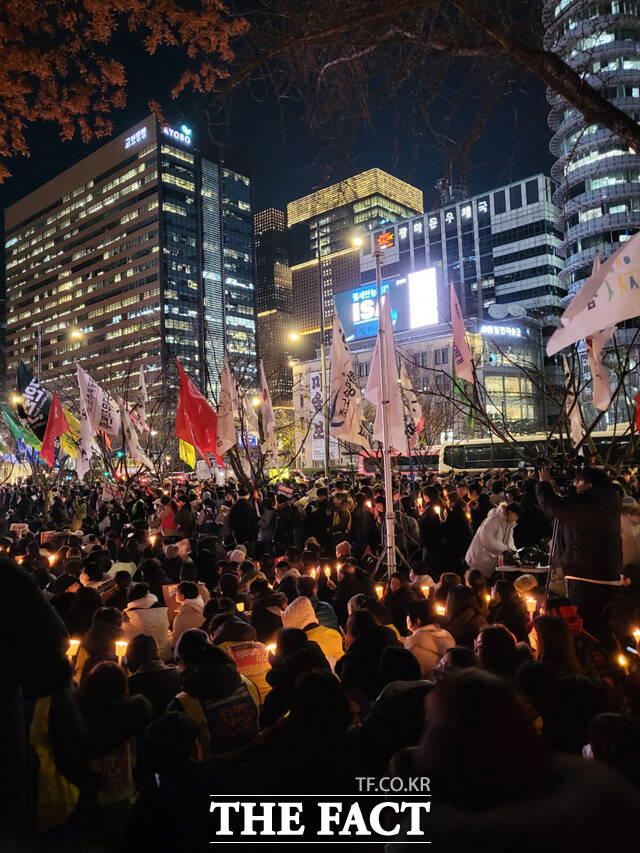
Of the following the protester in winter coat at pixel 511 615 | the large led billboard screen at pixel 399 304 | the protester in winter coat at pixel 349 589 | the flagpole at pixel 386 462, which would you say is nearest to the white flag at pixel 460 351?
the flagpole at pixel 386 462

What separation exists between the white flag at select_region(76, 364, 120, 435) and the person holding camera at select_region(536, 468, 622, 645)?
450 inches

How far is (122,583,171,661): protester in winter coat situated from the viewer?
247 inches

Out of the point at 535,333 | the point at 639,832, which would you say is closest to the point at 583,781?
the point at 639,832

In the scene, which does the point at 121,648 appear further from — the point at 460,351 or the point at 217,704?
the point at 460,351

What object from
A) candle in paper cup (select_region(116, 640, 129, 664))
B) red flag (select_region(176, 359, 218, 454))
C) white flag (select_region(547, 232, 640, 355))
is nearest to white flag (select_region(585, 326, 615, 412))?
white flag (select_region(547, 232, 640, 355))

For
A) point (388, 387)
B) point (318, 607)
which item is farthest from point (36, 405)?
point (318, 607)

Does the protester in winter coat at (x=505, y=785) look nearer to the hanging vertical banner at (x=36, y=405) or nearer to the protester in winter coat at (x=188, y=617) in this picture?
the protester in winter coat at (x=188, y=617)

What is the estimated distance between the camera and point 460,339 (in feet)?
33.2

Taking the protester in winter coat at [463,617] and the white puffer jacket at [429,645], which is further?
the protester in winter coat at [463,617]

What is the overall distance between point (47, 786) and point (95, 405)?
12322 millimetres

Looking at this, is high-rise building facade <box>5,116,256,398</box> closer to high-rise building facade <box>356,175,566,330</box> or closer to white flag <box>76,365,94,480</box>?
high-rise building facade <box>356,175,566,330</box>

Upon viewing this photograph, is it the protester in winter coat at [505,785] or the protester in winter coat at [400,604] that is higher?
the protester in winter coat at [505,785]

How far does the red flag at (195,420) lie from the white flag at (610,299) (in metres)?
9.07

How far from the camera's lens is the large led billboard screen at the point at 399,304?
53062 millimetres
